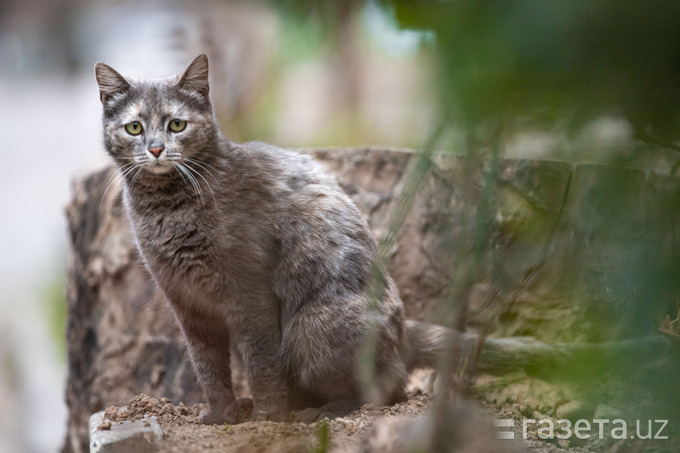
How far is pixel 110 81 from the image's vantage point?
10.1 ft

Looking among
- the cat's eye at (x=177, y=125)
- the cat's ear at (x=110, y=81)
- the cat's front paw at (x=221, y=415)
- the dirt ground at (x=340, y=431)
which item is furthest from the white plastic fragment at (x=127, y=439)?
the cat's ear at (x=110, y=81)

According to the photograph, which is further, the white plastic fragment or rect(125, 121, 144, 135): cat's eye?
rect(125, 121, 144, 135): cat's eye

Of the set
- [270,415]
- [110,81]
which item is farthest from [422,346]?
[110,81]

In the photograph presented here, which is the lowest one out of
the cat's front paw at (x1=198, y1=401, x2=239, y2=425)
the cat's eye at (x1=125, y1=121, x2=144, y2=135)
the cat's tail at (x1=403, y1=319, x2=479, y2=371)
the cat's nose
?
the cat's front paw at (x1=198, y1=401, x2=239, y2=425)

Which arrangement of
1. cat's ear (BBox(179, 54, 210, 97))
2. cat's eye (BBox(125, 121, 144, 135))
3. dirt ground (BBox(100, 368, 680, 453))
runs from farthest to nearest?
cat's ear (BBox(179, 54, 210, 97)) → cat's eye (BBox(125, 121, 144, 135)) → dirt ground (BBox(100, 368, 680, 453))

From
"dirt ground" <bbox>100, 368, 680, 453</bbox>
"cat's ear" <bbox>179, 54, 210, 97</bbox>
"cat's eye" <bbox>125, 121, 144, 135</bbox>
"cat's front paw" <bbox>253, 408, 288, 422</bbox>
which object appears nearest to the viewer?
"dirt ground" <bbox>100, 368, 680, 453</bbox>

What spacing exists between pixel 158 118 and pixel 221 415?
4.70ft

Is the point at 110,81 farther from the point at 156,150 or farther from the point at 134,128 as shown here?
the point at 156,150

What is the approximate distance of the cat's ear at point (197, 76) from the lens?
3.06 meters

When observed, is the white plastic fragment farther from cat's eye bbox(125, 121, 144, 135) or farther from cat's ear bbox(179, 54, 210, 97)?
cat's ear bbox(179, 54, 210, 97)

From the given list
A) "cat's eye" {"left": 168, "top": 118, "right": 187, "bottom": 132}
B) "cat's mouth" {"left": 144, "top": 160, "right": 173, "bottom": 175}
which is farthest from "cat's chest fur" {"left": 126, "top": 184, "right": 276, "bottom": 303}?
"cat's eye" {"left": 168, "top": 118, "right": 187, "bottom": 132}

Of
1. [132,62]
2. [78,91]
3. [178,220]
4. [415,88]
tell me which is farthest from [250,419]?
[78,91]

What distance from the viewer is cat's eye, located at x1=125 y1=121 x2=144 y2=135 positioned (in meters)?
2.96

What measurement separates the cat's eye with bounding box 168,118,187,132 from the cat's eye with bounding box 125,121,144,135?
0.45ft
